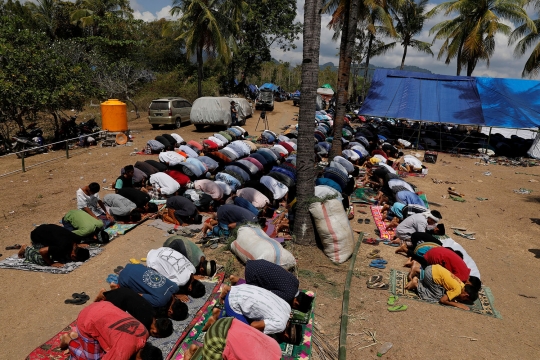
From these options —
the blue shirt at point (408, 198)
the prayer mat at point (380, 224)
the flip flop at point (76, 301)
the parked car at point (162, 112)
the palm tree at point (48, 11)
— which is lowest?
the prayer mat at point (380, 224)

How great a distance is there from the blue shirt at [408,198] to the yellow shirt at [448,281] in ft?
10.8

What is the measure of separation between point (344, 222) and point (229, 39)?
71.7 ft

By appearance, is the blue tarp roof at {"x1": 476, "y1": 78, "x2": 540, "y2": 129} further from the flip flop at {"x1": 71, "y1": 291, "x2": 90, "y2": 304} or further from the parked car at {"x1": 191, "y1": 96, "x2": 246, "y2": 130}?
the flip flop at {"x1": 71, "y1": 291, "x2": 90, "y2": 304}

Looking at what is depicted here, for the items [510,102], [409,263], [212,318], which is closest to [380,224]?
[409,263]

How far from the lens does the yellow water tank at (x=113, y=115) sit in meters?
15.7

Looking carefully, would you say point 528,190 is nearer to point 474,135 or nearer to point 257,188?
point 474,135

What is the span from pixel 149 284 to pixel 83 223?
106 inches

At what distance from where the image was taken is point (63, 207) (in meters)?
8.68

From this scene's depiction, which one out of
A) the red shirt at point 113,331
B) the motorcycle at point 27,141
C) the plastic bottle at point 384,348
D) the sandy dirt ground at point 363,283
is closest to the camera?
the red shirt at point 113,331

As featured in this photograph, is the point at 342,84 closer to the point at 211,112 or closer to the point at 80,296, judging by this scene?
the point at 211,112

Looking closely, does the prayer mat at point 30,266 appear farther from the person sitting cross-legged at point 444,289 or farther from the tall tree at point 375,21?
the tall tree at point 375,21

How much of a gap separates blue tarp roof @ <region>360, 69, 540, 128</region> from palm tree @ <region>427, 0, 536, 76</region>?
275 centimetres

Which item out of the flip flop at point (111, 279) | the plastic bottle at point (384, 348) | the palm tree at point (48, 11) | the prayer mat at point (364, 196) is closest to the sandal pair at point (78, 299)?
the flip flop at point (111, 279)

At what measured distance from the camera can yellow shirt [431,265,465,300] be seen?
5664mm
